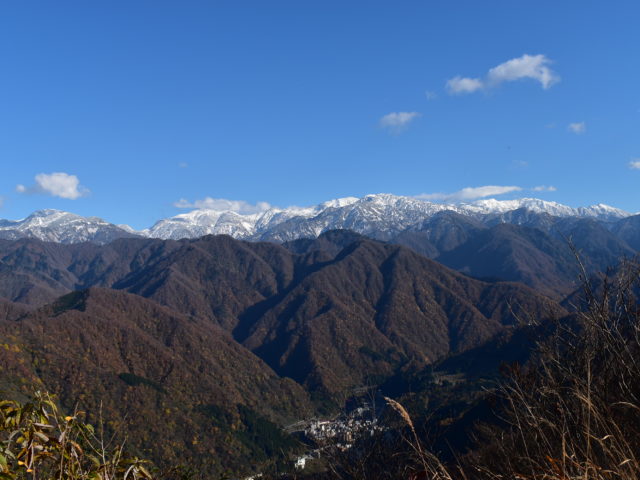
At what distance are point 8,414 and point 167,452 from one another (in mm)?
141405

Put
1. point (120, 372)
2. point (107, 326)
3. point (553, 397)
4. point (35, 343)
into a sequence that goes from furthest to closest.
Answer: point (107, 326) < point (120, 372) < point (35, 343) < point (553, 397)

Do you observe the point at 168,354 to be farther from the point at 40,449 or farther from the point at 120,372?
the point at 40,449

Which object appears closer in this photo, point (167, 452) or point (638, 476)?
point (638, 476)

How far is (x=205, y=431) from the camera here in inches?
6019

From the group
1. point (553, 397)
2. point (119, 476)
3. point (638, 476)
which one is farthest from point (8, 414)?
point (553, 397)

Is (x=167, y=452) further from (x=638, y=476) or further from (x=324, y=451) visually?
(x=638, y=476)

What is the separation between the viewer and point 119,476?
17.7ft

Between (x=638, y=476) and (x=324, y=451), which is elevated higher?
(x=638, y=476)

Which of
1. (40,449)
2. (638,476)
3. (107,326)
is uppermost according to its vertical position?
(40,449)

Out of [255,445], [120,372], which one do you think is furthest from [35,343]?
[255,445]

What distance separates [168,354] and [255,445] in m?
52.5

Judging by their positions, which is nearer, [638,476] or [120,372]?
[638,476]

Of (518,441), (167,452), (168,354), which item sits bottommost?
(167,452)

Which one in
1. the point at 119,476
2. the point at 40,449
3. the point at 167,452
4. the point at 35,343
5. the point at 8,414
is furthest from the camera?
the point at 35,343
